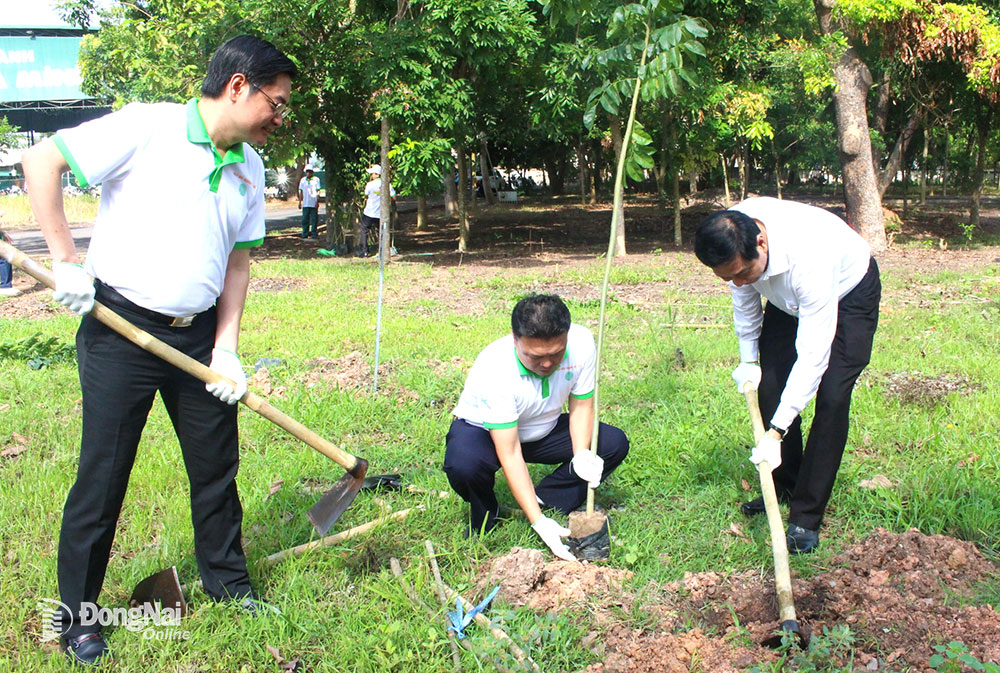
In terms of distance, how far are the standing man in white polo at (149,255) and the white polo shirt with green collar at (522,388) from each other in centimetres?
99

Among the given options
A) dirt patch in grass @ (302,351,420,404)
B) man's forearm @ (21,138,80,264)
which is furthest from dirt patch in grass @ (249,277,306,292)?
man's forearm @ (21,138,80,264)

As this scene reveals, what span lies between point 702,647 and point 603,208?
22.1 metres

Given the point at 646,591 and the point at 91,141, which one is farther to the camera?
the point at 646,591

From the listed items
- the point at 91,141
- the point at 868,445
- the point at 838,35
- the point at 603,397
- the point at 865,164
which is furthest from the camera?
the point at 865,164

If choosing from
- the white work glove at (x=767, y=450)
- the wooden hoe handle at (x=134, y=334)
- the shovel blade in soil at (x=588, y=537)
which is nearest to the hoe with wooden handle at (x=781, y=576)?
the white work glove at (x=767, y=450)

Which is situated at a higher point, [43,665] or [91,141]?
[91,141]

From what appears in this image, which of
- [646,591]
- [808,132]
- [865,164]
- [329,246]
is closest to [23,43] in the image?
[329,246]

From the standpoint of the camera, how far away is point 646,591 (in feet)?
9.84

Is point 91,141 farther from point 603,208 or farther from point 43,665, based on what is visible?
point 603,208

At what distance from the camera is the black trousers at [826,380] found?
10.3 ft

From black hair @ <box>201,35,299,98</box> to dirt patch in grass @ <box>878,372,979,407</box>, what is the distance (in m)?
4.02

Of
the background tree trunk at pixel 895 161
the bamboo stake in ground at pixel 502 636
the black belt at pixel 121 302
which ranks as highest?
the background tree trunk at pixel 895 161

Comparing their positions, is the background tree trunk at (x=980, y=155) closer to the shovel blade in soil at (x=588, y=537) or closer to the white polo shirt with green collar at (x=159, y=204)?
the shovel blade in soil at (x=588, y=537)

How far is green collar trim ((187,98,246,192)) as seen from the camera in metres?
2.41
